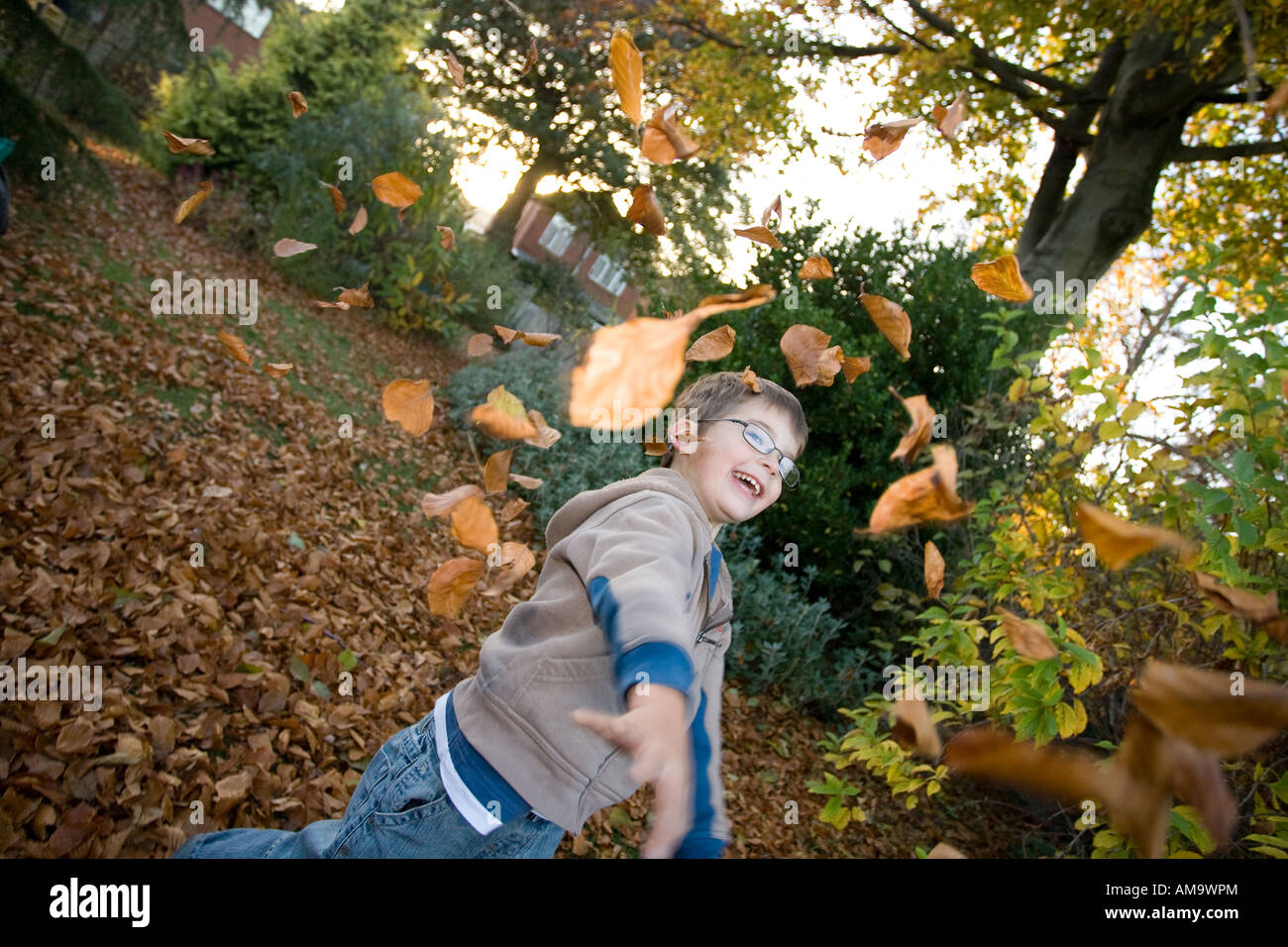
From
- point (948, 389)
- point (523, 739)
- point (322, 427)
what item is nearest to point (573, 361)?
point (322, 427)

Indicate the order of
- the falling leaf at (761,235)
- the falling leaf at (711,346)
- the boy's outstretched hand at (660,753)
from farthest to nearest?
the falling leaf at (711,346), the falling leaf at (761,235), the boy's outstretched hand at (660,753)

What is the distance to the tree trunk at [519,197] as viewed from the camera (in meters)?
18.4

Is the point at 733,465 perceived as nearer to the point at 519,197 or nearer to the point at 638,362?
the point at 638,362

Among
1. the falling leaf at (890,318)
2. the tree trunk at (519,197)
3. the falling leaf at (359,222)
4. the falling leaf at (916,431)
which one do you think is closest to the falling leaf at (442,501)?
the falling leaf at (916,431)

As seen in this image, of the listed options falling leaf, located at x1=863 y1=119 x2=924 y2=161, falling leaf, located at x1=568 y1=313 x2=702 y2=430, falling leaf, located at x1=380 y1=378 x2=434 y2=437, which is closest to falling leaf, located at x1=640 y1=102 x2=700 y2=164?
falling leaf, located at x1=568 y1=313 x2=702 y2=430

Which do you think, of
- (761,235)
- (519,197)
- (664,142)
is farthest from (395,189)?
(519,197)

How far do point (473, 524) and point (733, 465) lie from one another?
1396 millimetres

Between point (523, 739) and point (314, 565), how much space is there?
3218mm

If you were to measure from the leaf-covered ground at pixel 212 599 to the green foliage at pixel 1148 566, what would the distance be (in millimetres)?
1178

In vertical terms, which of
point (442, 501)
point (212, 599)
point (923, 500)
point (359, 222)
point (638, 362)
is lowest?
point (212, 599)

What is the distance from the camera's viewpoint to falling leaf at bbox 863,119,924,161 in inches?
83.2

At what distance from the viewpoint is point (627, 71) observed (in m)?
1.84

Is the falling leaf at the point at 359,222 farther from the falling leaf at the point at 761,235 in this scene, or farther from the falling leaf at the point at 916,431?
the falling leaf at the point at 916,431

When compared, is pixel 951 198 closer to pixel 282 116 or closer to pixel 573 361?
pixel 573 361
